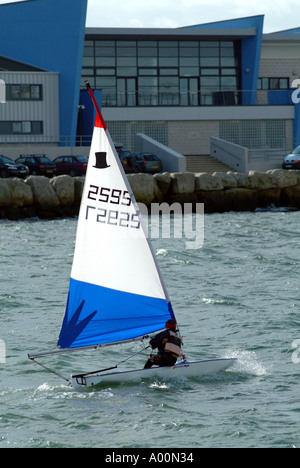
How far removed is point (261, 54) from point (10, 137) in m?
20.0

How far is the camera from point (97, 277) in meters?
13.1

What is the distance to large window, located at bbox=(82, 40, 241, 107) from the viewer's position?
56.9 m

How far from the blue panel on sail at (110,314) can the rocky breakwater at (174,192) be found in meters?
22.7

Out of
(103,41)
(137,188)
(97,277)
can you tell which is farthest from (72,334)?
(103,41)

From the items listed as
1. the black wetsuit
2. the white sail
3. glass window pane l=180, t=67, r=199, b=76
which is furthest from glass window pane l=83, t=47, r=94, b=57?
the black wetsuit

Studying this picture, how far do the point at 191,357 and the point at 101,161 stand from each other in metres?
4.09

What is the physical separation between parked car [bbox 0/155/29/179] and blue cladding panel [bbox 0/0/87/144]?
9947 mm

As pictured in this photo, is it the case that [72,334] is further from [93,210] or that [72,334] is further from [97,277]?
[93,210]

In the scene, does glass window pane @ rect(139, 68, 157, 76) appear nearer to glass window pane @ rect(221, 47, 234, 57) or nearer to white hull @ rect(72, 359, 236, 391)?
glass window pane @ rect(221, 47, 234, 57)

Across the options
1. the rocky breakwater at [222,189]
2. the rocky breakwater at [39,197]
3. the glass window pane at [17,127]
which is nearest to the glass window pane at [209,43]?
the glass window pane at [17,127]
